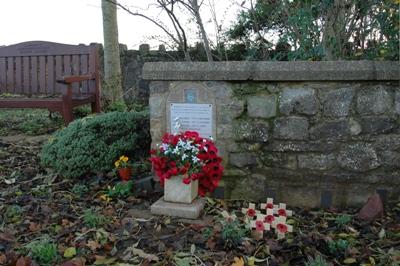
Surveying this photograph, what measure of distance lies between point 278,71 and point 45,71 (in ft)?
12.7

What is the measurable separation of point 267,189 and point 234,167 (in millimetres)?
276

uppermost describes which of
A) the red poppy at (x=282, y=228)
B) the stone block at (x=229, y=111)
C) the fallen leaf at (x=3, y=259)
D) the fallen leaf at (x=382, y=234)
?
the stone block at (x=229, y=111)

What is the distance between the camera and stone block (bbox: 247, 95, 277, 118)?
2963 mm

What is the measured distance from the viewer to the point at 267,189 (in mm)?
3070

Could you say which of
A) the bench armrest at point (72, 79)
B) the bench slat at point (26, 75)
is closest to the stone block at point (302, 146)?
the bench armrest at point (72, 79)

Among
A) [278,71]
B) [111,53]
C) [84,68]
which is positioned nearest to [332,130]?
[278,71]

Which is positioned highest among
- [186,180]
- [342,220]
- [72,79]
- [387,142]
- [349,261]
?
[72,79]

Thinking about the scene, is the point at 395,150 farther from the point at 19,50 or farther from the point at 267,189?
the point at 19,50

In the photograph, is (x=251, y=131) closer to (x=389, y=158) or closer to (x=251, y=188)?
(x=251, y=188)

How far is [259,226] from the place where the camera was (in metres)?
2.47

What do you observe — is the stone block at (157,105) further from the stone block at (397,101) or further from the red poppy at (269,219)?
the stone block at (397,101)

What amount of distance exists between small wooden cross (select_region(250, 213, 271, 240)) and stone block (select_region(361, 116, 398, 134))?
0.98 metres

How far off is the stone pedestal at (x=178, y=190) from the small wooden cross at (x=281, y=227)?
0.60 m

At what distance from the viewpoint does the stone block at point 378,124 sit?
289 centimetres
